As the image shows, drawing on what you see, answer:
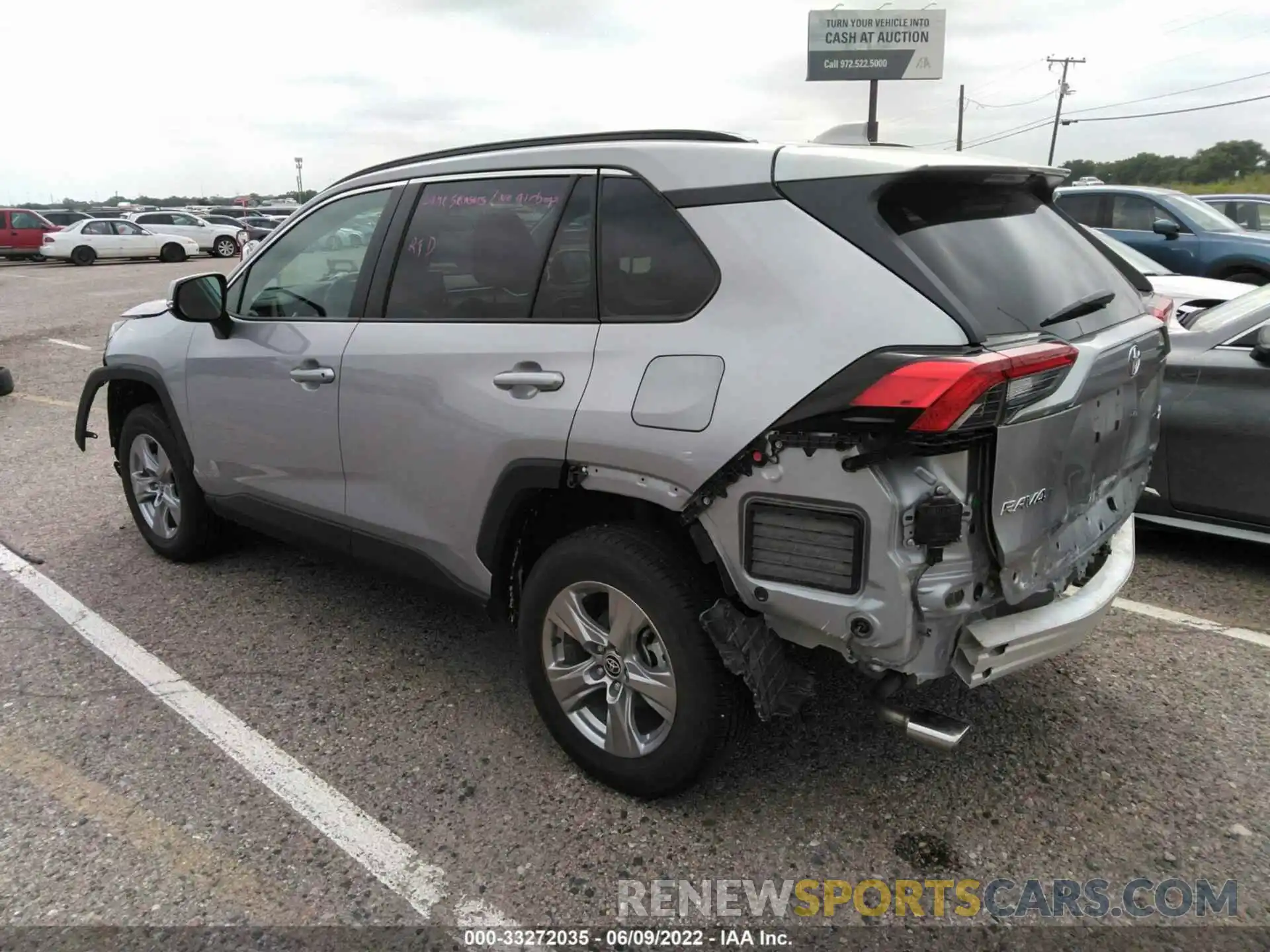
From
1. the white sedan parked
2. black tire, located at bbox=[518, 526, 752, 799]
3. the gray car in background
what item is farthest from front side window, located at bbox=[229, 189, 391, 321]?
the white sedan parked

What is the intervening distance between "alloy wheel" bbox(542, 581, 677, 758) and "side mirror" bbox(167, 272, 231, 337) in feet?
7.00

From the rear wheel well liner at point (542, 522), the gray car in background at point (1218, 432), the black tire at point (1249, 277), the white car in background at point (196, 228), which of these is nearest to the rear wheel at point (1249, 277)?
the black tire at point (1249, 277)

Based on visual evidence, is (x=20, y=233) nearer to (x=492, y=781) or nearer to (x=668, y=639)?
(x=492, y=781)

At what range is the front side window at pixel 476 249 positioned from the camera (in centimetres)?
292

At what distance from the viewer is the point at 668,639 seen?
2.53 metres

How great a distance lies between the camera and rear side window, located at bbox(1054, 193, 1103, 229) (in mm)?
10812

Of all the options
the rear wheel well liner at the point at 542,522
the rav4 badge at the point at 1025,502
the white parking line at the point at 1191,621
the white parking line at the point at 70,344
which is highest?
the rav4 badge at the point at 1025,502

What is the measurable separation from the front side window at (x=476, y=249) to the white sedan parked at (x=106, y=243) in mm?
29703

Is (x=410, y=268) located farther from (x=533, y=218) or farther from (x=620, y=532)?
(x=620, y=532)

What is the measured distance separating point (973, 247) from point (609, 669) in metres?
1.57

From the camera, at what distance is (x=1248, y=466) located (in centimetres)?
415

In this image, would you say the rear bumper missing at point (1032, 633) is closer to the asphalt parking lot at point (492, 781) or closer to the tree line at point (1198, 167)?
the asphalt parking lot at point (492, 781)

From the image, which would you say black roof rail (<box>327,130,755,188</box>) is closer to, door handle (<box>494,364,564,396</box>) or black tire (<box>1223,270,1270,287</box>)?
door handle (<box>494,364,564,396</box>)

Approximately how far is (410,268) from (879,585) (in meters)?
2.03
